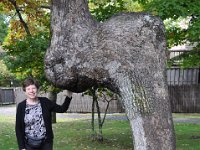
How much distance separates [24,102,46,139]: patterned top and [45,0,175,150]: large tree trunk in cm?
104

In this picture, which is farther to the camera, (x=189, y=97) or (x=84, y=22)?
(x=189, y=97)

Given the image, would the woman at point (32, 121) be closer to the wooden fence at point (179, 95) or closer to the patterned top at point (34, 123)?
the patterned top at point (34, 123)

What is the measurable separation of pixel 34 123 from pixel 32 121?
1.6 inches

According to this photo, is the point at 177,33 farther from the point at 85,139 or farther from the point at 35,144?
the point at 35,144

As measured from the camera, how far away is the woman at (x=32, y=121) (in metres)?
5.79

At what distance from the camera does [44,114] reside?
5.82 metres

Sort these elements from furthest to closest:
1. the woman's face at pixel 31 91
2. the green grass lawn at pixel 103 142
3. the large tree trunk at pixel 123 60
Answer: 1. the green grass lawn at pixel 103 142
2. the woman's face at pixel 31 91
3. the large tree trunk at pixel 123 60

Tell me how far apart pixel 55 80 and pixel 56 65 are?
0.63ft

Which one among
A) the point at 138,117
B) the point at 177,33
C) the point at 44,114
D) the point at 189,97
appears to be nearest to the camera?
the point at 138,117

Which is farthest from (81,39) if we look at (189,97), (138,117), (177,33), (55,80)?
(189,97)

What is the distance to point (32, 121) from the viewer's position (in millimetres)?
5785

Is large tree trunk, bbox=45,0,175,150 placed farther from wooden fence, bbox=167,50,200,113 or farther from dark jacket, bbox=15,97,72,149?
wooden fence, bbox=167,50,200,113

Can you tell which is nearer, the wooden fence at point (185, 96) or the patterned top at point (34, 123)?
the patterned top at point (34, 123)

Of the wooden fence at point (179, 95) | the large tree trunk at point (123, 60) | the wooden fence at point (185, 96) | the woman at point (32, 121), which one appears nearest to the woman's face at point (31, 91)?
the woman at point (32, 121)
